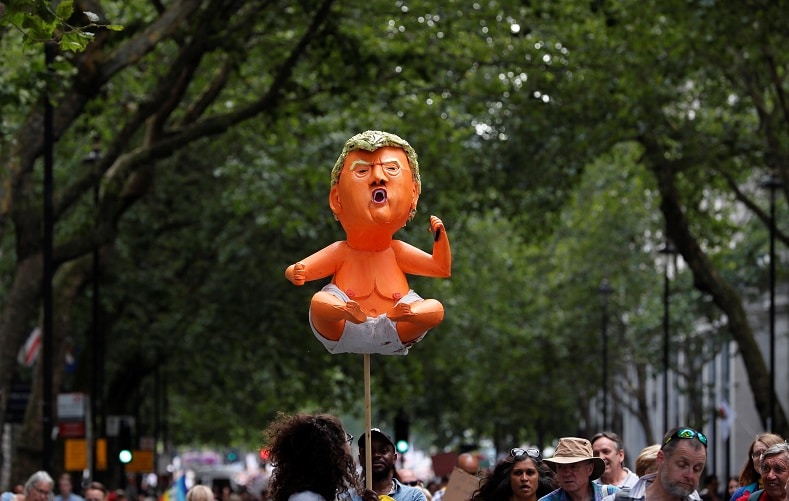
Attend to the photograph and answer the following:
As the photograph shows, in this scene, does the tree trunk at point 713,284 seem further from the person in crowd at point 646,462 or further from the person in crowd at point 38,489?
the person in crowd at point 646,462

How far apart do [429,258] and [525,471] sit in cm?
136

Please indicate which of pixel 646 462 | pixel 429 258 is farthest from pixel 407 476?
pixel 429 258

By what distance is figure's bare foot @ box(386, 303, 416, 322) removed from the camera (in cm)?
976

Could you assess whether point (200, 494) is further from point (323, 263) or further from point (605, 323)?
point (605, 323)

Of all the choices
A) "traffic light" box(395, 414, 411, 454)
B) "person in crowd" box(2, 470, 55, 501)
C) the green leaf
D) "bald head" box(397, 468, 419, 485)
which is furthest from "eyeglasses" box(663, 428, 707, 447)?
"traffic light" box(395, 414, 411, 454)

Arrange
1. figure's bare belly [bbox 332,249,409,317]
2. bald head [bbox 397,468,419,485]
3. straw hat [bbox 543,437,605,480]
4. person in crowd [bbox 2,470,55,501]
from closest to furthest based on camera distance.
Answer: straw hat [bbox 543,437,605,480] → figure's bare belly [bbox 332,249,409,317] → bald head [bbox 397,468,419,485] → person in crowd [bbox 2,470,55,501]

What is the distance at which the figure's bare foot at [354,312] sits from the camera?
971cm

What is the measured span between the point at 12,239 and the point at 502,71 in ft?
42.9

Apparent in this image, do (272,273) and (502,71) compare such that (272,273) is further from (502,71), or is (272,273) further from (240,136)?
(502,71)

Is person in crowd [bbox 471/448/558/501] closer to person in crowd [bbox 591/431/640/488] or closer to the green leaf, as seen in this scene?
person in crowd [bbox 591/431/640/488]

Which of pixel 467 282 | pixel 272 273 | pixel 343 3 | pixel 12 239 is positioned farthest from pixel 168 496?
pixel 467 282

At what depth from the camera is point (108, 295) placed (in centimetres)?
3553

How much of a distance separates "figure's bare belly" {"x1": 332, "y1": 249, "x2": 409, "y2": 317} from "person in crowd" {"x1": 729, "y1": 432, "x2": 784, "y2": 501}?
251 centimetres

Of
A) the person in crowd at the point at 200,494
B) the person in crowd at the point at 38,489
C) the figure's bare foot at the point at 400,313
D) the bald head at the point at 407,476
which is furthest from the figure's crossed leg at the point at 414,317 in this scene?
the person in crowd at the point at 38,489
